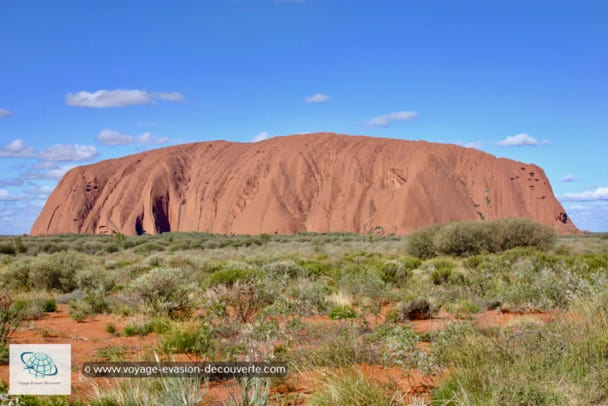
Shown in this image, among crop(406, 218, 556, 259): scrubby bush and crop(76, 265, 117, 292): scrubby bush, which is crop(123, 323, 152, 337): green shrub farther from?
crop(406, 218, 556, 259): scrubby bush

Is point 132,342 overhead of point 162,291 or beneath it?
beneath

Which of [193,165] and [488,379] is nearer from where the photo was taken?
[488,379]

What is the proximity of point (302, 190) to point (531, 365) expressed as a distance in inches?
2677

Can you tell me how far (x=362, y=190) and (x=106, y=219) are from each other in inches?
1613

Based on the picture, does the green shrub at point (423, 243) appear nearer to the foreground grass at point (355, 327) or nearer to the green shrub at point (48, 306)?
the foreground grass at point (355, 327)

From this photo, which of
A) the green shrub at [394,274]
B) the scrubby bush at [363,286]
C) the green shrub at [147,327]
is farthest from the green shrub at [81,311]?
the green shrub at [394,274]

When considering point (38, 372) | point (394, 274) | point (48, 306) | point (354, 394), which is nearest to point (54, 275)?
point (48, 306)

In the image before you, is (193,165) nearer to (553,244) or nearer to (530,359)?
(553,244)

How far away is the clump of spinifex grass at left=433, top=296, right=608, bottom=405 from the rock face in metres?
58.0

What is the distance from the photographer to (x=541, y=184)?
78125 mm

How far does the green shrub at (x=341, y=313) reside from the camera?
29.9ft

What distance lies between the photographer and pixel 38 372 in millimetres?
5086

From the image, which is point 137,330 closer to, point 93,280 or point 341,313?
point 341,313

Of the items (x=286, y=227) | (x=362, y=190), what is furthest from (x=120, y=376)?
(x=362, y=190)
